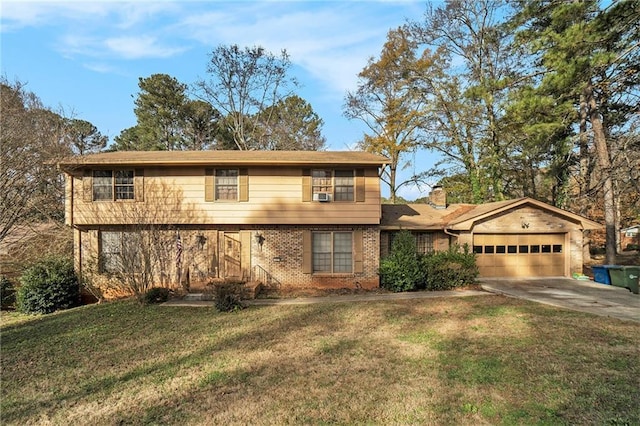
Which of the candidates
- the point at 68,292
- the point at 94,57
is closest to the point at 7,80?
the point at 94,57

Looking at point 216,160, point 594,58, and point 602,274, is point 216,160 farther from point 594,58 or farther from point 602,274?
point 602,274

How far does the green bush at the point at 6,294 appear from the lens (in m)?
12.3

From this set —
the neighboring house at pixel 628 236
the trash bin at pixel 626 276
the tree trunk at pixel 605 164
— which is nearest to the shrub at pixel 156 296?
the trash bin at pixel 626 276

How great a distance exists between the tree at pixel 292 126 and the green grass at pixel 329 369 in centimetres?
2143

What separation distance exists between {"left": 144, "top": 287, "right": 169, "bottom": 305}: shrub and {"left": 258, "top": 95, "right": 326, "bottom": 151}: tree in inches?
741

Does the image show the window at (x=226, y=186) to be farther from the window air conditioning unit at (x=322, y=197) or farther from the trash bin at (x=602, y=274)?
the trash bin at (x=602, y=274)

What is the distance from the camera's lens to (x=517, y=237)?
14.5 m

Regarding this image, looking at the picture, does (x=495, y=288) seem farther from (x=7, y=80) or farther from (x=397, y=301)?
(x=7, y=80)

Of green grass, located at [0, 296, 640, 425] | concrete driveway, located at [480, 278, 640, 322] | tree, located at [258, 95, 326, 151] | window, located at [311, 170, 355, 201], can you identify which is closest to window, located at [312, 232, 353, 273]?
window, located at [311, 170, 355, 201]

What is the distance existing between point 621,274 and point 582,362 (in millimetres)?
9592

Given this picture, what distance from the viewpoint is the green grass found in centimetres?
425

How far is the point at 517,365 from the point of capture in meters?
5.52

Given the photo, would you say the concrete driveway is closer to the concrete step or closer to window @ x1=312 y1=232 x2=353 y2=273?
window @ x1=312 y1=232 x2=353 y2=273

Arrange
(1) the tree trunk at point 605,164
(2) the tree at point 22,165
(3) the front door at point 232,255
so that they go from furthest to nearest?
(1) the tree trunk at point 605,164
(3) the front door at point 232,255
(2) the tree at point 22,165
